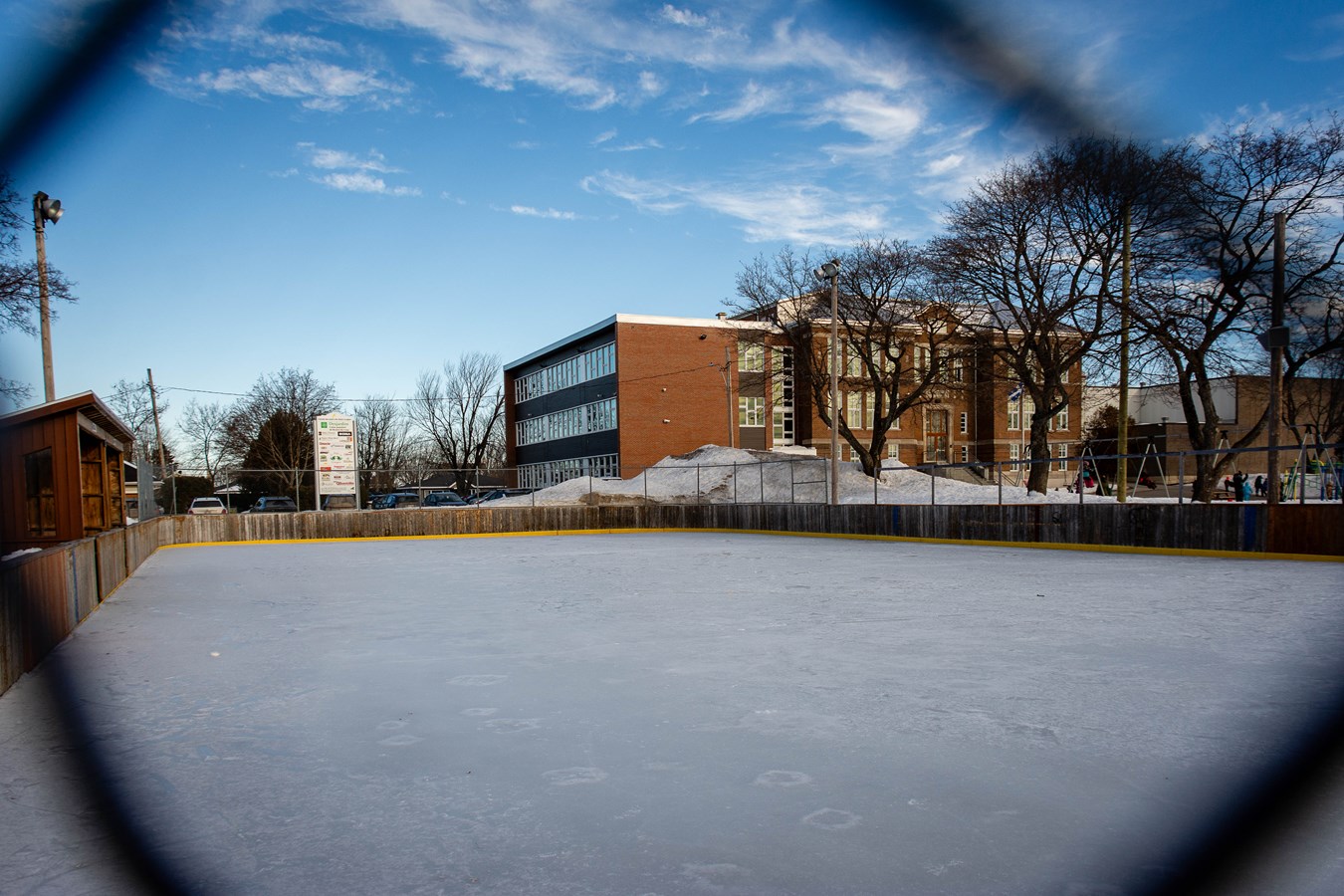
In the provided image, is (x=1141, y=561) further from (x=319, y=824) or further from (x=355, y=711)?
(x=319, y=824)

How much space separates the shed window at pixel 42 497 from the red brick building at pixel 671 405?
33.8 m

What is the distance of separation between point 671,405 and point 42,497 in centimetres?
4117

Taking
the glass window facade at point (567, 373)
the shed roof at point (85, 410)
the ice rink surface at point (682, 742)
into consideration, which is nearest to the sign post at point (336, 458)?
the shed roof at point (85, 410)

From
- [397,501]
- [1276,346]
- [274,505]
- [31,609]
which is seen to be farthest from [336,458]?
[1276,346]

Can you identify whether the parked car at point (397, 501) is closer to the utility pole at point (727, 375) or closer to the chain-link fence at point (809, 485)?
the chain-link fence at point (809, 485)

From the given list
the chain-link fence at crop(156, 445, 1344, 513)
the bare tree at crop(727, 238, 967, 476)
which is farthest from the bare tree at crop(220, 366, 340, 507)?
the bare tree at crop(727, 238, 967, 476)

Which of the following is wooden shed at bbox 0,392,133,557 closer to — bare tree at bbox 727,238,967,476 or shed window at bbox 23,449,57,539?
shed window at bbox 23,449,57,539

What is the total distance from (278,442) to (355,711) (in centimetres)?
5597

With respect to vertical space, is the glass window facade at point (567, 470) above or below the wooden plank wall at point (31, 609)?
above

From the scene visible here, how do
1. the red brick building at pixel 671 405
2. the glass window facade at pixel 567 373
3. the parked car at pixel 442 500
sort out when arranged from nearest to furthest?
the parked car at pixel 442 500 < the red brick building at pixel 671 405 < the glass window facade at pixel 567 373

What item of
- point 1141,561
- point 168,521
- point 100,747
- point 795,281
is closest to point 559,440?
point 795,281

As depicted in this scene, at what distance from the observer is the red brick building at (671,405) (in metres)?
51.8

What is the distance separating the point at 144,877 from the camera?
1956 mm

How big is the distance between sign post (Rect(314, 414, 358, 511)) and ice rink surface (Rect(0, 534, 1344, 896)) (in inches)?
797
